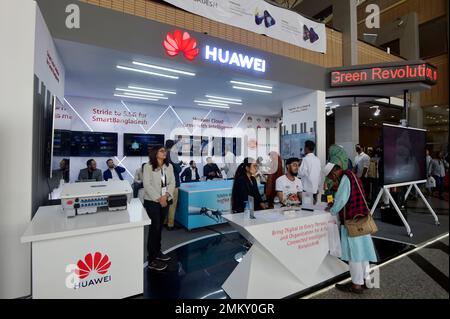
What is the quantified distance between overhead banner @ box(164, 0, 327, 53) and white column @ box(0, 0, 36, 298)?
2238mm

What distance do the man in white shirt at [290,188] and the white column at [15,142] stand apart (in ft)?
8.11

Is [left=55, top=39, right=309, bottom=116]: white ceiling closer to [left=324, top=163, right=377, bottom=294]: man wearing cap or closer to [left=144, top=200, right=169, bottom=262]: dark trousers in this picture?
[left=144, top=200, right=169, bottom=262]: dark trousers

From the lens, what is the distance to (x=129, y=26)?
321 cm

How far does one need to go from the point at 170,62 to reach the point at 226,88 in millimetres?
1712

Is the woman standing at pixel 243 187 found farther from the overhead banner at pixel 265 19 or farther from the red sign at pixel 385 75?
the red sign at pixel 385 75

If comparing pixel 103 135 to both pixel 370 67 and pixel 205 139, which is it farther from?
pixel 370 67

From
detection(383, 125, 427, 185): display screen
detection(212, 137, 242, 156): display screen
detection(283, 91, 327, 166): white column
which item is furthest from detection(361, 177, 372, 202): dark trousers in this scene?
detection(212, 137, 242, 156): display screen

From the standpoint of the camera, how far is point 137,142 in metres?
6.58

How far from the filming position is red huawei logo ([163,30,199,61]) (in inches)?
137

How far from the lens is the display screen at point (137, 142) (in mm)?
6461

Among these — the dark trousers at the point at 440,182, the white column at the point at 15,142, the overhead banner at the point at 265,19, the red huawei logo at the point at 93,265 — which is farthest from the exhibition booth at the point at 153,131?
the dark trousers at the point at 440,182

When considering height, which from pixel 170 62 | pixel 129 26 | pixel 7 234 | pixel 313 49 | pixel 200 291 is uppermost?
pixel 313 49

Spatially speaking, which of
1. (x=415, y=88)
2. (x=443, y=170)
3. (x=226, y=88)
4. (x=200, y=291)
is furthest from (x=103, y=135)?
(x=443, y=170)

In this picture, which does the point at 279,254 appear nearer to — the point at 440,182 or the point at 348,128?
the point at 348,128
